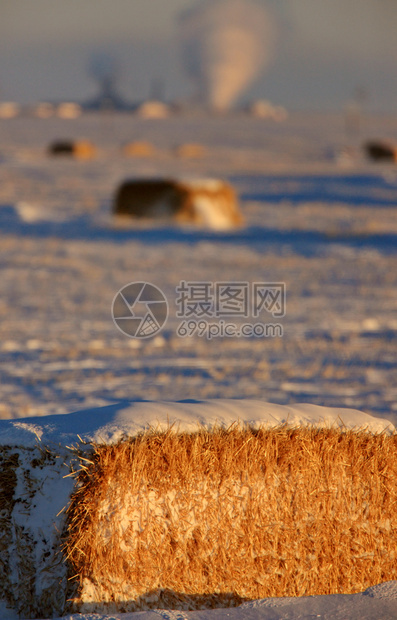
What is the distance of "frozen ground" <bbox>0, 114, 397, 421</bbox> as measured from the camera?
19.4 ft

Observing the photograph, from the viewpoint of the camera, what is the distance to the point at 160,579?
7.99ft

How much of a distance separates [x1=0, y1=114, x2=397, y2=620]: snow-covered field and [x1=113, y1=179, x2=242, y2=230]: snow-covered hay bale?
485 mm

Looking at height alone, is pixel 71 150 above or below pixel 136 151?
below

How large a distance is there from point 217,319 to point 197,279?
2124 millimetres

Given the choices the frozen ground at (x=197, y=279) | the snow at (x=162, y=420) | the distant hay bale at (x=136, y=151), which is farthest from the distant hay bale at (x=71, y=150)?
the snow at (x=162, y=420)

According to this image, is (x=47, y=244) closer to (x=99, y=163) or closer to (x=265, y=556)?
(x=265, y=556)

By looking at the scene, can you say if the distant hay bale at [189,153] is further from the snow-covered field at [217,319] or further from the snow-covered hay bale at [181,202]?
the snow-covered hay bale at [181,202]

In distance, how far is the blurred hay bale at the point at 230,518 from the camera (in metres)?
2.35

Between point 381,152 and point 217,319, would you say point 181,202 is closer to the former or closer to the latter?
point 217,319

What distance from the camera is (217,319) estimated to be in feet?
27.2

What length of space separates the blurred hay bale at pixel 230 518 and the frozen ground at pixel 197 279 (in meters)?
2.65

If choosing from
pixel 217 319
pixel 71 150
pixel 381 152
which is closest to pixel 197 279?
pixel 217 319

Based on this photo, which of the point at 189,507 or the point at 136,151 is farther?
the point at 136,151

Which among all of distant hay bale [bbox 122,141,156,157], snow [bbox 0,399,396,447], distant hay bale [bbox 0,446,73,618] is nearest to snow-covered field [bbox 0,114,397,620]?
distant hay bale [bbox 0,446,73,618]
